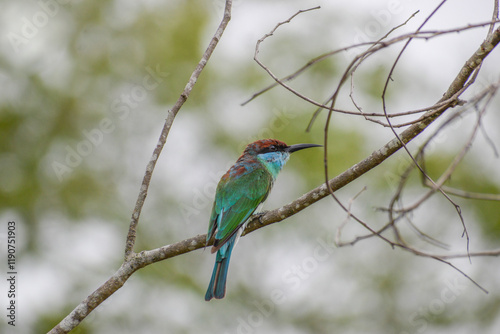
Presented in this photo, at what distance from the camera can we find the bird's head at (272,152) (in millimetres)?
5234

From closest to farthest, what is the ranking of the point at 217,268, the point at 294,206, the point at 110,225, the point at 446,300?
the point at 294,206, the point at 217,268, the point at 446,300, the point at 110,225

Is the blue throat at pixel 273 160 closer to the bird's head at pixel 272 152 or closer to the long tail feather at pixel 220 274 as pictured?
the bird's head at pixel 272 152

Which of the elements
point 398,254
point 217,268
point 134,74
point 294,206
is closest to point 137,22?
point 134,74

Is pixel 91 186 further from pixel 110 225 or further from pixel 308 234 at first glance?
Result: pixel 308 234

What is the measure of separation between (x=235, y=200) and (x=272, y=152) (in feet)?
2.67

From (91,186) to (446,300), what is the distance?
630 centimetres

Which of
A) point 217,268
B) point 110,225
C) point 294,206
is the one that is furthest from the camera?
point 110,225

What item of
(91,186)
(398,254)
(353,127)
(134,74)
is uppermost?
(134,74)

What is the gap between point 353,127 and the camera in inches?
404

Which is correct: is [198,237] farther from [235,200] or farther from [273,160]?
[273,160]

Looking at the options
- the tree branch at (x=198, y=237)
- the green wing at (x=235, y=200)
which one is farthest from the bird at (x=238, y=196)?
the tree branch at (x=198, y=237)

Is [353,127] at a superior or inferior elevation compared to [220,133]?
inferior

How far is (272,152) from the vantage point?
529cm

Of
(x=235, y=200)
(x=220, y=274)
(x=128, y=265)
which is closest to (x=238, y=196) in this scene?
(x=235, y=200)
